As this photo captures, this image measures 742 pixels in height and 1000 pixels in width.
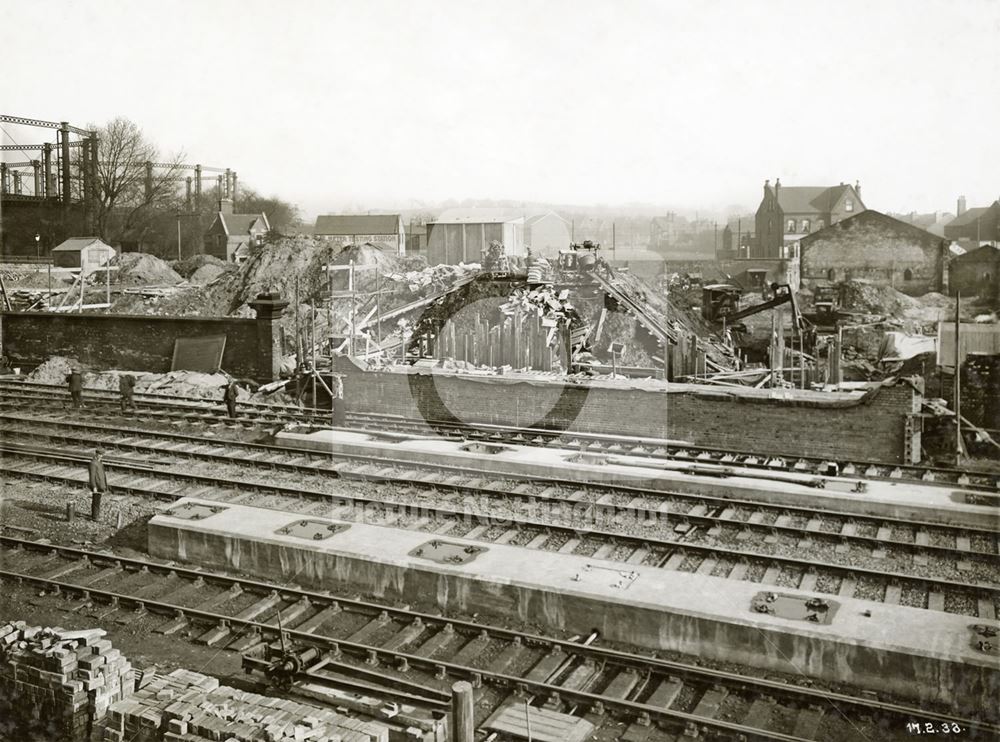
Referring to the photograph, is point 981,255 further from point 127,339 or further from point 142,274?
point 142,274

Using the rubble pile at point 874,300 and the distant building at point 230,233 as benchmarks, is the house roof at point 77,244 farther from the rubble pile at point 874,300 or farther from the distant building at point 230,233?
the rubble pile at point 874,300

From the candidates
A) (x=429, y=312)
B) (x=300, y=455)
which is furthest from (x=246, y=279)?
(x=300, y=455)

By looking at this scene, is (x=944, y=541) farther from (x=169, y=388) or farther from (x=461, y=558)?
(x=169, y=388)

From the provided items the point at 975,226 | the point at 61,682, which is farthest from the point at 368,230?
the point at 61,682

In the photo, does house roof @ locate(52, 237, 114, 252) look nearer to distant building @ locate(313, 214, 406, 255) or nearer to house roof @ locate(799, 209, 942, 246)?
distant building @ locate(313, 214, 406, 255)

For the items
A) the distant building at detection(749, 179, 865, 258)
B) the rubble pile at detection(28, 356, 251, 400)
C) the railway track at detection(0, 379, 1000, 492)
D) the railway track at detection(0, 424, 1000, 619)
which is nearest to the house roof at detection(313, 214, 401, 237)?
the distant building at detection(749, 179, 865, 258)

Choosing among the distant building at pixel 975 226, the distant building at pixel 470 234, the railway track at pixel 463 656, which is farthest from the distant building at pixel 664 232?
the railway track at pixel 463 656
